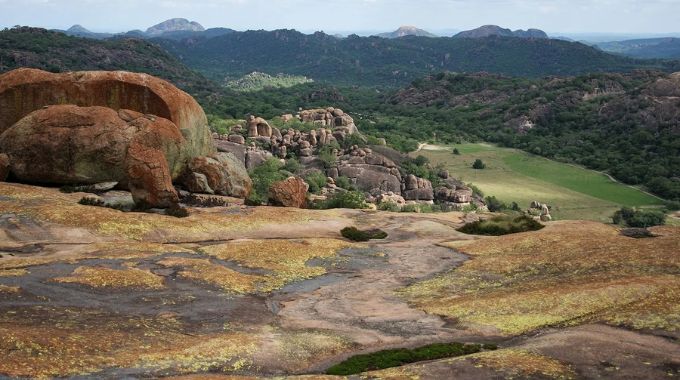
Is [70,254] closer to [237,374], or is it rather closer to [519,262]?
[237,374]

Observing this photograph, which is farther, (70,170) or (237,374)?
(70,170)

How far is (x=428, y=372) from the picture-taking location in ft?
77.2

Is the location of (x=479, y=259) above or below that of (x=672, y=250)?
below

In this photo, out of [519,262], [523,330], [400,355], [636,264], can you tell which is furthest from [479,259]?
[400,355]

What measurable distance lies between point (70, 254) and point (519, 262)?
97.4 ft

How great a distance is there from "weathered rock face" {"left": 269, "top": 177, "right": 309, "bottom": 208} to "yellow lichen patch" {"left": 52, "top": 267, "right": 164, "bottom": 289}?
2852 cm

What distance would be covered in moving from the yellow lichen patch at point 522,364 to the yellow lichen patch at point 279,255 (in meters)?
16.8

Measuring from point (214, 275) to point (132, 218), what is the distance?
13918 mm

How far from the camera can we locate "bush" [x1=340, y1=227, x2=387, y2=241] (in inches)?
2092

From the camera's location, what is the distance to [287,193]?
6550cm

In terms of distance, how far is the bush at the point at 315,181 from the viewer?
102762 mm

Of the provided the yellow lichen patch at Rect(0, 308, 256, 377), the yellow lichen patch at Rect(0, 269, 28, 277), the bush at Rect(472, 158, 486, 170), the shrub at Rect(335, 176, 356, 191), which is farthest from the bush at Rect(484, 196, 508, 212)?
the yellow lichen patch at Rect(0, 308, 256, 377)

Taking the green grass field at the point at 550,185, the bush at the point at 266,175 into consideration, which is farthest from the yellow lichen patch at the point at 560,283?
the green grass field at the point at 550,185

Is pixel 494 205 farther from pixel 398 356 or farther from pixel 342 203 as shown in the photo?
pixel 398 356
